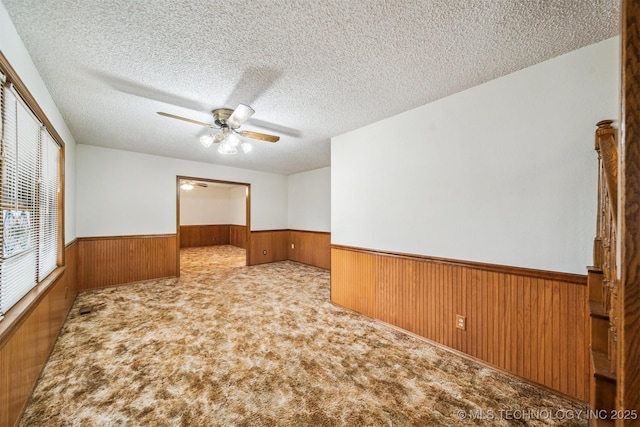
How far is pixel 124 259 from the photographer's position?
4.46 metres

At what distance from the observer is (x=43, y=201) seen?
7.39 feet

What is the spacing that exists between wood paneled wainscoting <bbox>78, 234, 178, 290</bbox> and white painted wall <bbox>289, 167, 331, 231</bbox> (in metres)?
2.99

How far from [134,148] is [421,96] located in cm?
470

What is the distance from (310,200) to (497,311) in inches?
188

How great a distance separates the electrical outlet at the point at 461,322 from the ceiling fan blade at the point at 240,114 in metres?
2.66

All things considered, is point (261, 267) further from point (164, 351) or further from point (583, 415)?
point (583, 415)

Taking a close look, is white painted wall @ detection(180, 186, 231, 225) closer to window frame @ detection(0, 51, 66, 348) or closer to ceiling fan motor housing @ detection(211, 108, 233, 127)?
window frame @ detection(0, 51, 66, 348)

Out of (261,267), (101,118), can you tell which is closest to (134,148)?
(101,118)

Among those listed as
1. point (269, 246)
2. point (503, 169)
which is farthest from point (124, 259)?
point (503, 169)

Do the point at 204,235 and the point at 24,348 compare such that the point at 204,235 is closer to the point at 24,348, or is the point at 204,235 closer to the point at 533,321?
the point at 24,348

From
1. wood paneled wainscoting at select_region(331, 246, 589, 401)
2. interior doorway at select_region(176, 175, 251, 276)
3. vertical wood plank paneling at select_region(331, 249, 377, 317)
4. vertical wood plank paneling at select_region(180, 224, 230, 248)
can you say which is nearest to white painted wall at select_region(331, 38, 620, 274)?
wood paneled wainscoting at select_region(331, 246, 589, 401)

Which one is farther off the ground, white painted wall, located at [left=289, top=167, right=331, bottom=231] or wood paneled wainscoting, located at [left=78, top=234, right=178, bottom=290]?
white painted wall, located at [left=289, top=167, right=331, bottom=231]

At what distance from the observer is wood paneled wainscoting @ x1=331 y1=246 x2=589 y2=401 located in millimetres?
1790

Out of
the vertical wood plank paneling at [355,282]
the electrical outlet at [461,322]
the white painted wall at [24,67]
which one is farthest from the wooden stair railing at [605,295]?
the white painted wall at [24,67]
